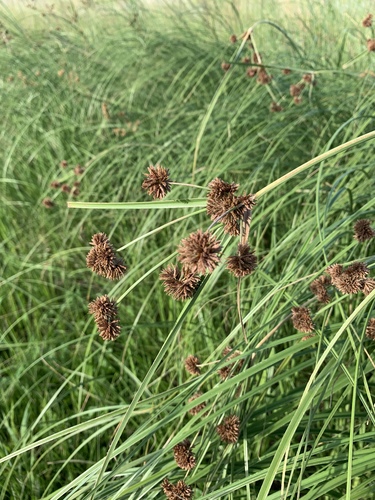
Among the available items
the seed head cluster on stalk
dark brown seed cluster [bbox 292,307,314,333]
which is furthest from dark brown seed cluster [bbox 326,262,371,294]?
dark brown seed cluster [bbox 292,307,314,333]

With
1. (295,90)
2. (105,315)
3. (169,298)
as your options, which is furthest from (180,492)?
(295,90)

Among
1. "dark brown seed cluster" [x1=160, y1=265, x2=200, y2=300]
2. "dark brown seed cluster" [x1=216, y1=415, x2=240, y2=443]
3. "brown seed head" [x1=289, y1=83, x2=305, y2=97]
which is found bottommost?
"dark brown seed cluster" [x1=216, y1=415, x2=240, y2=443]

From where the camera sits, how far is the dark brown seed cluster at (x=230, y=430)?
2.49 feet

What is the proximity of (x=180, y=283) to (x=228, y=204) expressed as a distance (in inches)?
3.6

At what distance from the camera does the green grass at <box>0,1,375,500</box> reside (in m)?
0.74

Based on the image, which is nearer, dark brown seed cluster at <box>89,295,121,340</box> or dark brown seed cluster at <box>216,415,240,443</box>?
dark brown seed cluster at <box>89,295,121,340</box>

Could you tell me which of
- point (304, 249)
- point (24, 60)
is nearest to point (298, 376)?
point (304, 249)

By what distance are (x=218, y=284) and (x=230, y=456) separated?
891 mm

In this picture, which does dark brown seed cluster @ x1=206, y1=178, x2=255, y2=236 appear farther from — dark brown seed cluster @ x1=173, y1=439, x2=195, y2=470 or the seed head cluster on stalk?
dark brown seed cluster @ x1=173, y1=439, x2=195, y2=470

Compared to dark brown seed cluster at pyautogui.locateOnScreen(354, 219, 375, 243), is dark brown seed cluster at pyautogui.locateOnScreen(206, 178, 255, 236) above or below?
above

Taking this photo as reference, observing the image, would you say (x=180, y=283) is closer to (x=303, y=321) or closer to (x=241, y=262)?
(x=241, y=262)

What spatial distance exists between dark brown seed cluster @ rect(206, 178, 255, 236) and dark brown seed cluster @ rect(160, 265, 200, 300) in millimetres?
61

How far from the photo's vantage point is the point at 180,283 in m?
0.55

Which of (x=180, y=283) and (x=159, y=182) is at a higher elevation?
(x=159, y=182)
